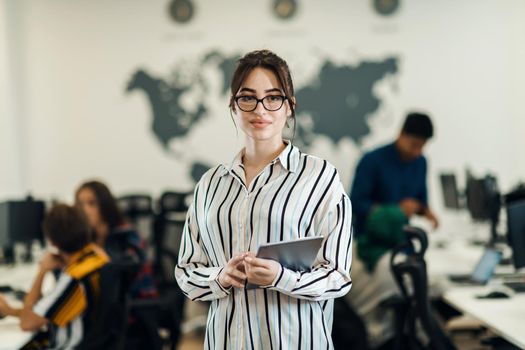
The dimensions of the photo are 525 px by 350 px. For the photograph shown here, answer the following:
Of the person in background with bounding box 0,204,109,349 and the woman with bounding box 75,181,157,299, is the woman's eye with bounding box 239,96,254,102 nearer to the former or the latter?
the person in background with bounding box 0,204,109,349

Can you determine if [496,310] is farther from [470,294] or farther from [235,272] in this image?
[235,272]

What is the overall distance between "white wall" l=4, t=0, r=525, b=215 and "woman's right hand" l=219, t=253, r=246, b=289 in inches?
205

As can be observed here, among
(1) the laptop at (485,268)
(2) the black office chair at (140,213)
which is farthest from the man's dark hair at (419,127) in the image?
(2) the black office chair at (140,213)

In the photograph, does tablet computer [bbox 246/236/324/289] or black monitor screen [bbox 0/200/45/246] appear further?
black monitor screen [bbox 0/200/45/246]

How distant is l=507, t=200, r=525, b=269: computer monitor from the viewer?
3465mm

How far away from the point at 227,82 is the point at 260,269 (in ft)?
17.4

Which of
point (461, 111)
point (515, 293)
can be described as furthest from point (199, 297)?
point (461, 111)

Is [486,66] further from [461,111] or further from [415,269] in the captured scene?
[415,269]

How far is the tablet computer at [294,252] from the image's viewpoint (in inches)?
68.1

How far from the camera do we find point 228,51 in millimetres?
6969

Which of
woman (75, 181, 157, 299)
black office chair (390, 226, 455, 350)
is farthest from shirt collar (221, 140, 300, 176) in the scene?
woman (75, 181, 157, 299)

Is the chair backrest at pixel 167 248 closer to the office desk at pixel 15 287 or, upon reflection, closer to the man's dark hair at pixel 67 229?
Answer: the office desk at pixel 15 287

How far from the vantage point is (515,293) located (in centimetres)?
374

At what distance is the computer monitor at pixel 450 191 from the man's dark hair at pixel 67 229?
3.79 metres
